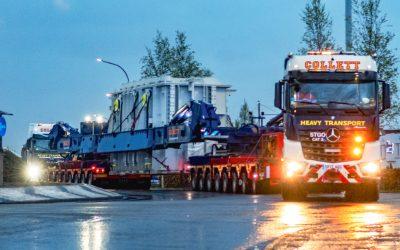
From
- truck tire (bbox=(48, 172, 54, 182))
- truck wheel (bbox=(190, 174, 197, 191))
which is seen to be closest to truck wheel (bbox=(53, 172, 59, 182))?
truck tire (bbox=(48, 172, 54, 182))

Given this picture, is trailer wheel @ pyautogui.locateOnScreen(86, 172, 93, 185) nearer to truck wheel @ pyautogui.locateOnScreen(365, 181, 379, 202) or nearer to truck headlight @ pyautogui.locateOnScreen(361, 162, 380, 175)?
truck wheel @ pyautogui.locateOnScreen(365, 181, 379, 202)

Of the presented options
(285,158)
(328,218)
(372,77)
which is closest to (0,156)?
(285,158)

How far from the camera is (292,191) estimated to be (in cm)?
2659

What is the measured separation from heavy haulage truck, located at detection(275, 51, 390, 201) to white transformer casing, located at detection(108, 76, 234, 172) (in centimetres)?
1626

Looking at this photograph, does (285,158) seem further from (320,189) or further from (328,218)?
(328,218)

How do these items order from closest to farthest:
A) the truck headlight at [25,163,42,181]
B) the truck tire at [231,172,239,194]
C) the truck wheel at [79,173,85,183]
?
the truck tire at [231,172,239,194] → the truck wheel at [79,173,85,183] → the truck headlight at [25,163,42,181]

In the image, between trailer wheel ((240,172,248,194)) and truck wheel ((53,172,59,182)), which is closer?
trailer wheel ((240,172,248,194))

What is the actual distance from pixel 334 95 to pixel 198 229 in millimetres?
11839

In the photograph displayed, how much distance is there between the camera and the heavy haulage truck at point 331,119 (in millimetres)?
25281

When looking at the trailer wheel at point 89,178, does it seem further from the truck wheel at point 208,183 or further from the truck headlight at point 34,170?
the truck wheel at point 208,183

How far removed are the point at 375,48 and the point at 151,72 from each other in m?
30.2

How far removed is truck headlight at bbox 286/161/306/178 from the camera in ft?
84.7

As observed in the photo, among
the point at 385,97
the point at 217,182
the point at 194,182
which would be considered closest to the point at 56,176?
the point at 194,182

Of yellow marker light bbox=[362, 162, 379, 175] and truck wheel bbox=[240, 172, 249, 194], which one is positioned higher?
yellow marker light bbox=[362, 162, 379, 175]
